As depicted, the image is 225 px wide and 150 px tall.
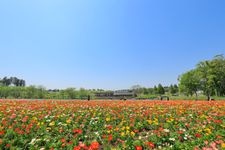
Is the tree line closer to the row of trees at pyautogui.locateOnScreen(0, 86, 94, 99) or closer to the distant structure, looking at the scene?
the row of trees at pyautogui.locateOnScreen(0, 86, 94, 99)

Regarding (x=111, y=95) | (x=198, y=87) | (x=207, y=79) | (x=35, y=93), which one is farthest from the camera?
(x=111, y=95)

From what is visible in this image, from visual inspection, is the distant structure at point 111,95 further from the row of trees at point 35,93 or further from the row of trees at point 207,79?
the row of trees at point 207,79

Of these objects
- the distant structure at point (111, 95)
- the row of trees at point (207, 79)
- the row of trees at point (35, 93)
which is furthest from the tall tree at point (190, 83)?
the row of trees at point (35, 93)

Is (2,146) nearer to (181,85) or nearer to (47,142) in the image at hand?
(47,142)

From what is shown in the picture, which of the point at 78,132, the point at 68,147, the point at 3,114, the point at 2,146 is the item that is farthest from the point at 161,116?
the point at 3,114

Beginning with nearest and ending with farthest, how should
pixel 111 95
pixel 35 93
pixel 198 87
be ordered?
pixel 35 93 < pixel 198 87 < pixel 111 95

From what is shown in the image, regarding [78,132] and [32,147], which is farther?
[78,132]

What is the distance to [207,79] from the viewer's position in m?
49.5

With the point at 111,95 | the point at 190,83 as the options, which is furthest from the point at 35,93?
the point at 190,83

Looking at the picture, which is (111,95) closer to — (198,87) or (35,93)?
(198,87)

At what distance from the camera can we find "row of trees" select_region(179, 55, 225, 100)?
149 ft

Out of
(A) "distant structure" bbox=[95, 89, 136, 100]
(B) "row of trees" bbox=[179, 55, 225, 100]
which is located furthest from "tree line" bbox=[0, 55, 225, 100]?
(A) "distant structure" bbox=[95, 89, 136, 100]

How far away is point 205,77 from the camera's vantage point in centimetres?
4997

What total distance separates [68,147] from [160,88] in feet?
295
